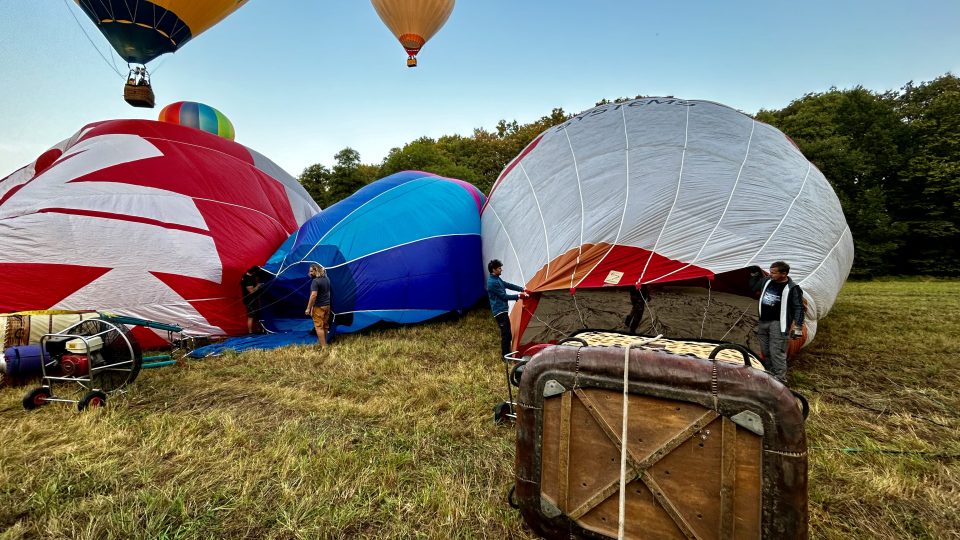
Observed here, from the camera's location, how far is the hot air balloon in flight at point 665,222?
3.98m

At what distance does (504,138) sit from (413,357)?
1045 inches

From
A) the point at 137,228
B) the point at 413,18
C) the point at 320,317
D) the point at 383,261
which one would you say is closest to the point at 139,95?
the point at 137,228

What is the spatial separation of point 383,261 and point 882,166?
1159 inches

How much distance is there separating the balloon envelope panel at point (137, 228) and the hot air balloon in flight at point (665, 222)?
4023 mm

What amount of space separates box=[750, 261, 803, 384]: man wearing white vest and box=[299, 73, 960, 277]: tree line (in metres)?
21.3

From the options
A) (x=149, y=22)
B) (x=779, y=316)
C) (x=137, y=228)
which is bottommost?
(x=779, y=316)

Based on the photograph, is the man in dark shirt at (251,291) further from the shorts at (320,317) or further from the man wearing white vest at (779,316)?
the man wearing white vest at (779,316)

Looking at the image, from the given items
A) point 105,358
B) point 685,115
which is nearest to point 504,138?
point 685,115

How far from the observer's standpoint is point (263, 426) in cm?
301

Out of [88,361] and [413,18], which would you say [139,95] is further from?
[88,361]

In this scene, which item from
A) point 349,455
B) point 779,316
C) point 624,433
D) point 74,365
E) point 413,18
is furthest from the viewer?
point 413,18

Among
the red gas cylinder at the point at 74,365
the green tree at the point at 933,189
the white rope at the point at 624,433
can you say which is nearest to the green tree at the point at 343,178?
the red gas cylinder at the point at 74,365

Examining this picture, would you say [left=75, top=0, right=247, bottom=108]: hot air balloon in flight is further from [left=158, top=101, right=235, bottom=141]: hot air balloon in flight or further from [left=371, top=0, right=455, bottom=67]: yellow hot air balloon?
[left=158, top=101, right=235, bottom=141]: hot air balloon in flight

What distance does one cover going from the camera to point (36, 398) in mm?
3346
